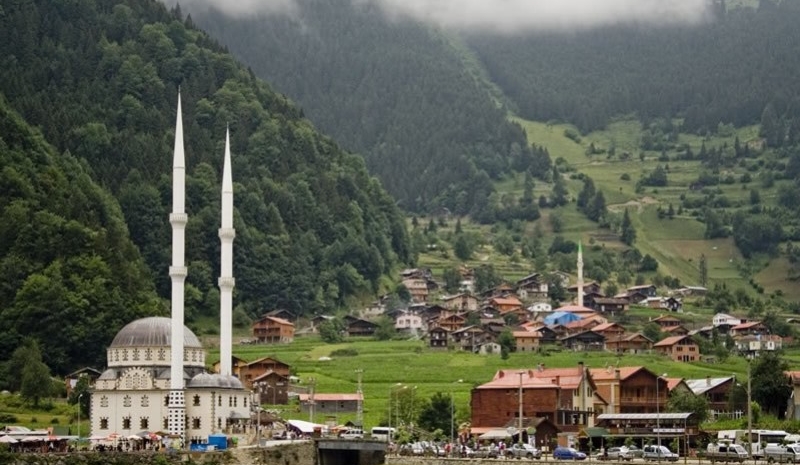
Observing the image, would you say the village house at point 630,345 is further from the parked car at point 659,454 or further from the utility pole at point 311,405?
the parked car at point 659,454

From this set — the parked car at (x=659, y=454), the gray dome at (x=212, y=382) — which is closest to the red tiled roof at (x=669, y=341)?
the gray dome at (x=212, y=382)

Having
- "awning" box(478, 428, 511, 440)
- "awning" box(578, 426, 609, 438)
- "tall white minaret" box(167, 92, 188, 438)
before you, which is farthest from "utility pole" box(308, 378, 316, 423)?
"awning" box(578, 426, 609, 438)

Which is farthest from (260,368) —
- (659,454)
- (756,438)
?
(659,454)

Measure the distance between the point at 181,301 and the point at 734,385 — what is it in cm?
4772

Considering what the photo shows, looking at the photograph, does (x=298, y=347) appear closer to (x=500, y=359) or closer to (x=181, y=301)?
(x=500, y=359)

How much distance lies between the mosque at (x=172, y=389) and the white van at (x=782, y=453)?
1403 inches

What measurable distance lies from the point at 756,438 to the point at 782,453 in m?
16.0

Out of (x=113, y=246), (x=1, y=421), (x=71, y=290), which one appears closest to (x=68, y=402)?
(x=1, y=421)

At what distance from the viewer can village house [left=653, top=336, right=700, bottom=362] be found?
627 feet

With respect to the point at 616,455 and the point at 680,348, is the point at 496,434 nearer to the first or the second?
the point at 616,455

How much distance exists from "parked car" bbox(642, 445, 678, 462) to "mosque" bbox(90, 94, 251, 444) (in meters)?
28.2

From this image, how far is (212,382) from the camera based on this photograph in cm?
12544

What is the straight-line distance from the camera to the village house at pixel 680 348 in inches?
7530

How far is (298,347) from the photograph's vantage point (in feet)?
642
